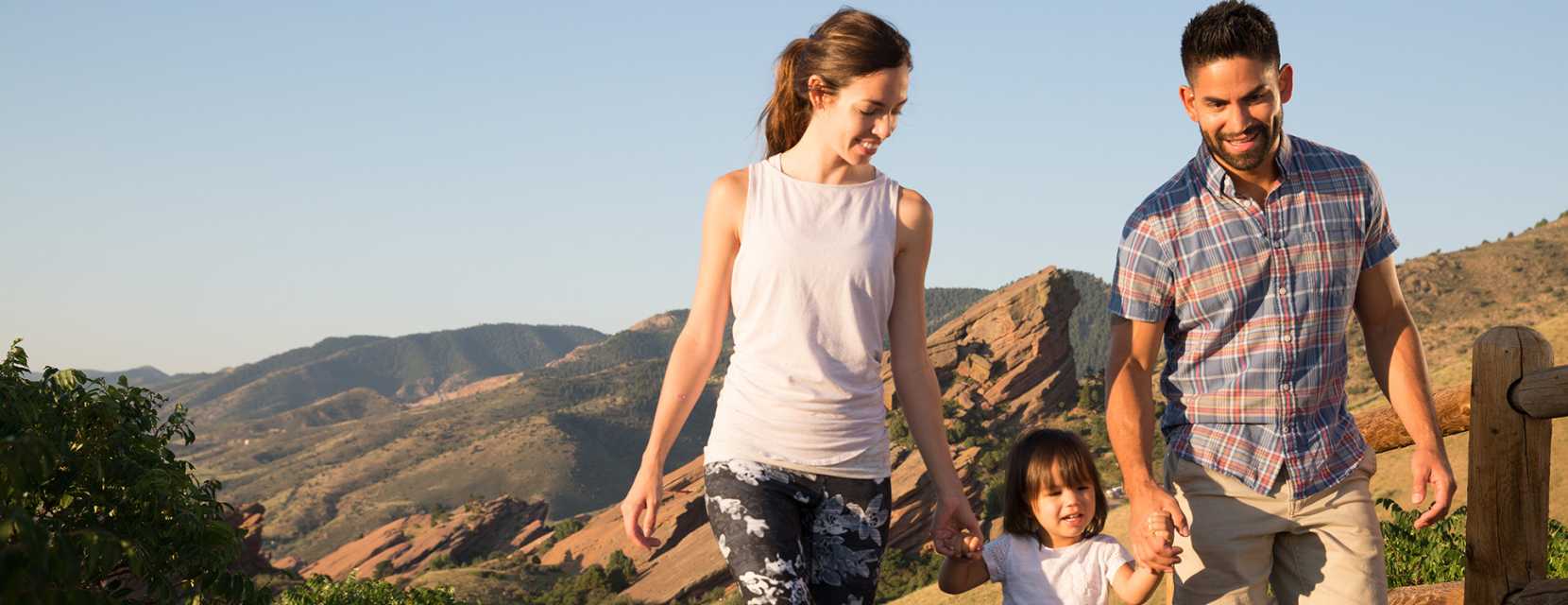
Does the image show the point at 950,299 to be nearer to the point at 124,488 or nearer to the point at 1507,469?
the point at 124,488

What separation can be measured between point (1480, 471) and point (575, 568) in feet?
134

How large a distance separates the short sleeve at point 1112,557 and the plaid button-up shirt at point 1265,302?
0.37 meters

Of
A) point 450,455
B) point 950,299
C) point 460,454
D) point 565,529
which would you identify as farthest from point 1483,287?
point 950,299

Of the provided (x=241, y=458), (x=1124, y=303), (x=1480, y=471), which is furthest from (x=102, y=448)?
(x=241, y=458)

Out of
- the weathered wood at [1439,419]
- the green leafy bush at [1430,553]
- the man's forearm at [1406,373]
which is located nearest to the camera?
the man's forearm at [1406,373]

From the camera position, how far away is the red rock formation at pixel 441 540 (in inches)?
2000

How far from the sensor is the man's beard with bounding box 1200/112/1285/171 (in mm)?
3420

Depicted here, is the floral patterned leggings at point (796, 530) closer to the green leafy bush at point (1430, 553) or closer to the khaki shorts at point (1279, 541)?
the khaki shorts at point (1279, 541)

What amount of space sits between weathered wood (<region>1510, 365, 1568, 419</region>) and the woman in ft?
5.88

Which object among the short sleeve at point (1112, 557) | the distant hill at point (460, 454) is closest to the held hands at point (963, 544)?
the short sleeve at point (1112, 557)

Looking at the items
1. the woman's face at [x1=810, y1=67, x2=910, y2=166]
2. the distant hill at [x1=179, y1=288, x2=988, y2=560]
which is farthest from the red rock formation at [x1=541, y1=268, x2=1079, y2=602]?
the distant hill at [x1=179, y1=288, x2=988, y2=560]

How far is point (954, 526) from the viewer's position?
3537 mm

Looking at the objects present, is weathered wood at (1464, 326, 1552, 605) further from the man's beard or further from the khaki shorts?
the man's beard

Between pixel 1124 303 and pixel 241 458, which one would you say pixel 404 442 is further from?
pixel 1124 303
